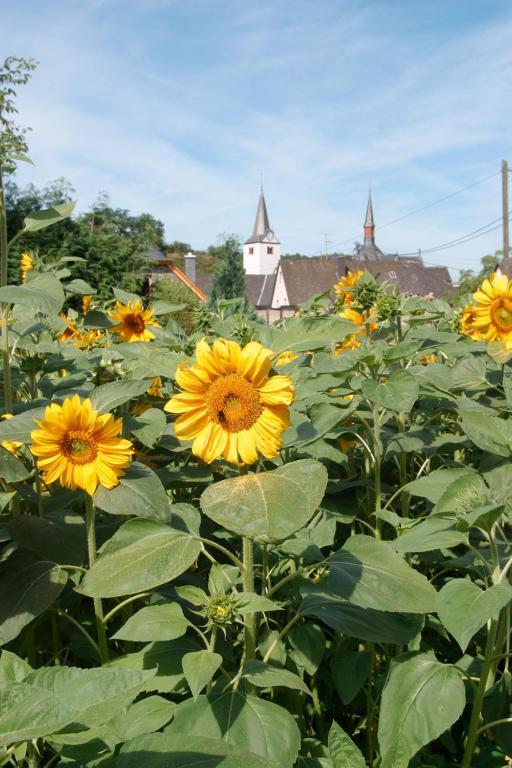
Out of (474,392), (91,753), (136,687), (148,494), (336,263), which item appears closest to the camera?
(136,687)

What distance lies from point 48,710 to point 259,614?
→ 1.13 meters

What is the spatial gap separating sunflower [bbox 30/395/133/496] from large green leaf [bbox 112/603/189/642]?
0.28 m

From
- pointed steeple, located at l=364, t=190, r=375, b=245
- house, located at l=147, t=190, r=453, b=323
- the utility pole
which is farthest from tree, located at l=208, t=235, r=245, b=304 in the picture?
Result: pointed steeple, located at l=364, t=190, r=375, b=245

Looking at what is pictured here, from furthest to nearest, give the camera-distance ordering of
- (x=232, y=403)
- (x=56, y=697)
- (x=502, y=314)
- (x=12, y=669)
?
(x=502, y=314) < (x=232, y=403) < (x=12, y=669) < (x=56, y=697)

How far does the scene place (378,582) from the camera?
4.57ft

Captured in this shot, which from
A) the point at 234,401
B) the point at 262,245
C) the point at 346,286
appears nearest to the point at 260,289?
the point at 262,245

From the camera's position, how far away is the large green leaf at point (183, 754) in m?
0.87

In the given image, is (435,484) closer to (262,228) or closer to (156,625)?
(156,625)

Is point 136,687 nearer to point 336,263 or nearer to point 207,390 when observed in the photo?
point 207,390

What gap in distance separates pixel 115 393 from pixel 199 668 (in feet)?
2.05

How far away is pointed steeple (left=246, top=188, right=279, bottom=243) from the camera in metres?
70.5

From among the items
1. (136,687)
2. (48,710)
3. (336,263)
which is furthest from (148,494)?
(336,263)

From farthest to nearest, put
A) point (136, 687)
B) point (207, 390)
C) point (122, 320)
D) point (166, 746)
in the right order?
point (122, 320), point (207, 390), point (166, 746), point (136, 687)

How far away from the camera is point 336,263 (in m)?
51.2
